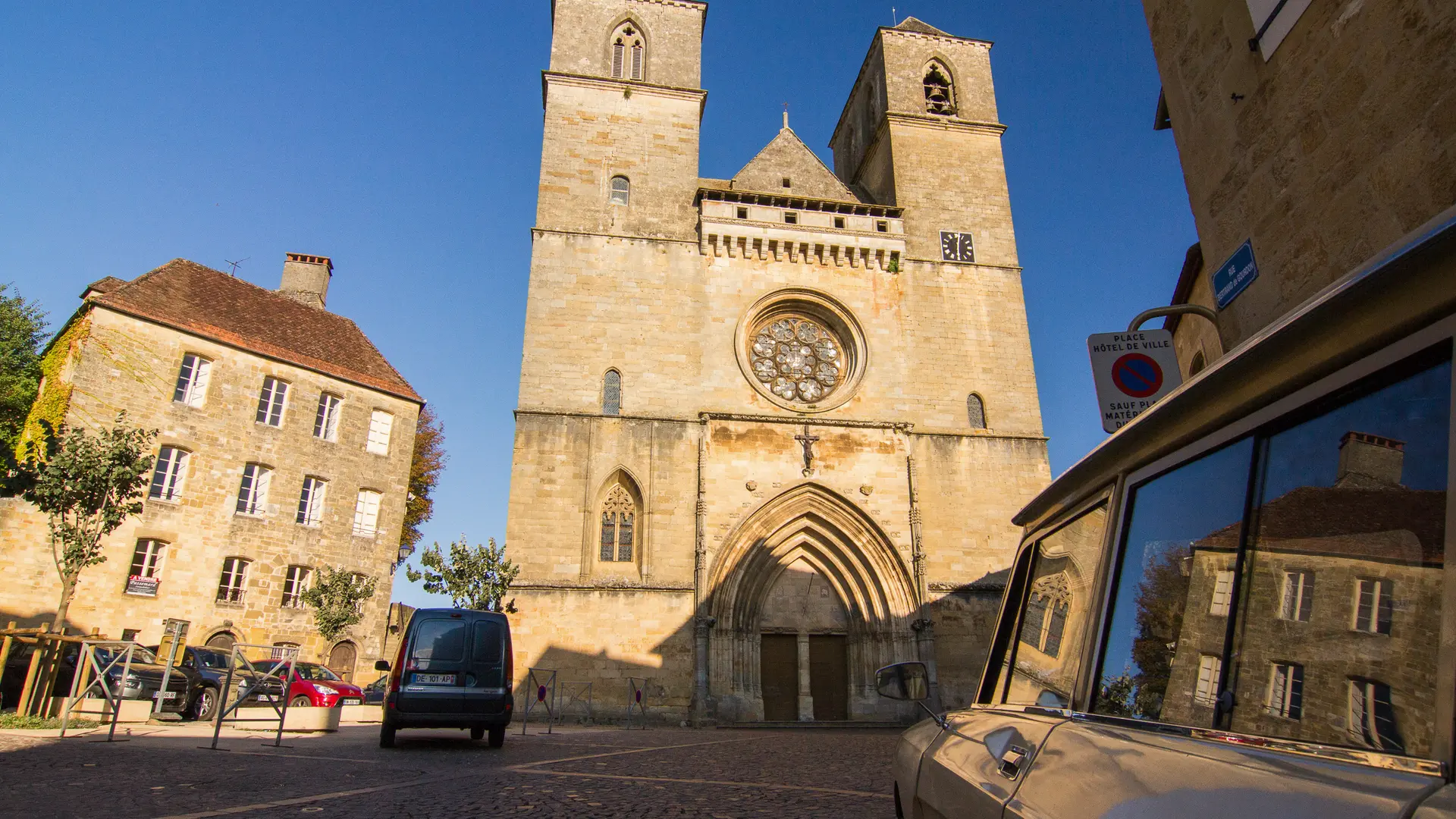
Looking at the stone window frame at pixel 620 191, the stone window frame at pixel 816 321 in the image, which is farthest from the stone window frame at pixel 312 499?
the stone window frame at pixel 816 321

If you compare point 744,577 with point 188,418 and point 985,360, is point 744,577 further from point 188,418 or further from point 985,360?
point 188,418

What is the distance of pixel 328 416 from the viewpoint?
19.8m

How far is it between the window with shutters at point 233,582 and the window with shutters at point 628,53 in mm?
14011

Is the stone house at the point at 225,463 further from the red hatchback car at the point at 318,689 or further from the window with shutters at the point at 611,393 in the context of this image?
the window with shutters at the point at 611,393

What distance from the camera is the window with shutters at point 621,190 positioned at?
18.2 m

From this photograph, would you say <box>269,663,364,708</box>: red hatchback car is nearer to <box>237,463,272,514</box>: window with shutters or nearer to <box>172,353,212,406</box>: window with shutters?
<box>237,463,272,514</box>: window with shutters

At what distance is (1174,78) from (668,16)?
52.7 ft

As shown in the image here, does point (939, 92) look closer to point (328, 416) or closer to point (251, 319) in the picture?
point (328, 416)

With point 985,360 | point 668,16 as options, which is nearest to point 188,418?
point 668,16

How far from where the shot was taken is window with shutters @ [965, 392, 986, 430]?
1766 centimetres

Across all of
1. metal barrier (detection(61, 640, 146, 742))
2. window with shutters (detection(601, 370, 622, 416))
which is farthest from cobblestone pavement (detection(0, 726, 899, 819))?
window with shutters (detection(601, 370, 622, 416))

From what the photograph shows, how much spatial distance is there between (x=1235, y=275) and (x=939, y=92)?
17.3 m

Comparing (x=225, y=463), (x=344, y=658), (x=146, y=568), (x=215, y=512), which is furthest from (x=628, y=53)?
(x=344, y=658)

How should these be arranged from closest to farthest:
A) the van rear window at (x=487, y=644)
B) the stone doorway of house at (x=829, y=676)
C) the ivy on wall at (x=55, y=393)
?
1. the van rear window at (x=487, y=644)
2. the ivy on wall at (x=55, y=393)
3. the stone doorway of house at (x=829, y=676)
